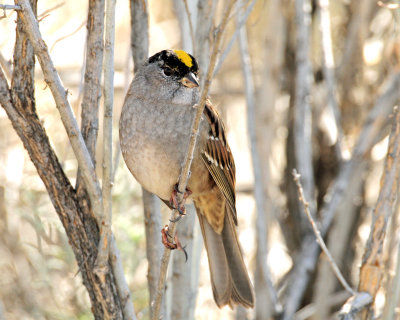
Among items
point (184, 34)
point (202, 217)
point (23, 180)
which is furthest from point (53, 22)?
point (202, 217)

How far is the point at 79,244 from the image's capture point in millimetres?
1986

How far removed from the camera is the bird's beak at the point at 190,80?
229 cm

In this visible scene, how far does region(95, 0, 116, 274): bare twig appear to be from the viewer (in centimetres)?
190

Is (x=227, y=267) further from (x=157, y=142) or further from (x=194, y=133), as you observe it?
(x=194, y=133)

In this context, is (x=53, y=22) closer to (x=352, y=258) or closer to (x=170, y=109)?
(x=170, y=109)

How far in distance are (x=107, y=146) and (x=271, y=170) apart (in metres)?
2.02

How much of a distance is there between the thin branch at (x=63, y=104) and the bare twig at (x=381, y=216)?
1.03 meters

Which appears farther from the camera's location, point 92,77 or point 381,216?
point 381,216

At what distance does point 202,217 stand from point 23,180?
1.43 metres

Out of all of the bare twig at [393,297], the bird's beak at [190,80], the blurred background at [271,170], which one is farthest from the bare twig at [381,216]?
the bird's beak at [190,80]

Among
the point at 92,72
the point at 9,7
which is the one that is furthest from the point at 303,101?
the point at 9,7

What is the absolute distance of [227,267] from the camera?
2574mm

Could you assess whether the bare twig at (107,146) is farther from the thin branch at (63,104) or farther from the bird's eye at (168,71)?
the bird's eye at (168,71)

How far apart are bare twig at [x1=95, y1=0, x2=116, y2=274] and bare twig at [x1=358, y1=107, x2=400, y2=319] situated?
0.99 m
